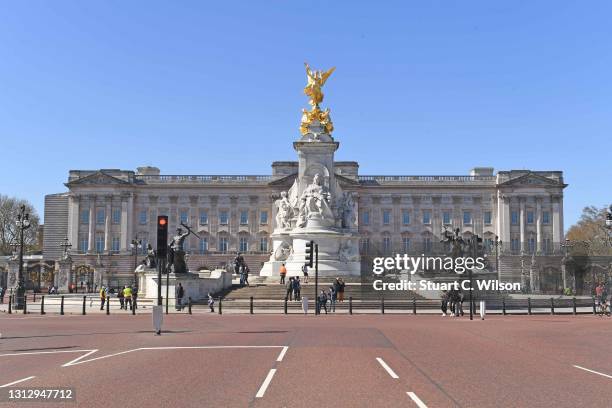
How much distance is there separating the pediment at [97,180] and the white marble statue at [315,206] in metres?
76.9

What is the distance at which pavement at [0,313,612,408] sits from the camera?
1155 centimetres

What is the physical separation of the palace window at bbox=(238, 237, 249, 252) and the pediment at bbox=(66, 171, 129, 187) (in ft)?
76.0

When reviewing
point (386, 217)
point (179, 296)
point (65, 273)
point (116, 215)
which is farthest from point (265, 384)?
point (116, 215)

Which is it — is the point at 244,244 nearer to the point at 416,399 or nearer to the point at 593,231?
the point at 593,231

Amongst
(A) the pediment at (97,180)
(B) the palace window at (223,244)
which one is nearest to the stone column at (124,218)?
(A) the pediment at (97,180)

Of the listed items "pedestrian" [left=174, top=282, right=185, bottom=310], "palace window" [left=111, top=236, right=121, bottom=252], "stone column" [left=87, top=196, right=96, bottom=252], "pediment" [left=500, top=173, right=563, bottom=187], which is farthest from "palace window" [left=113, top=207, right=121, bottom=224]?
"pedestrian" [left=174, top=282, right=185, bottom=310]

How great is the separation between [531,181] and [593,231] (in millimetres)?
13535

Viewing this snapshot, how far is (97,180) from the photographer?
417 ft

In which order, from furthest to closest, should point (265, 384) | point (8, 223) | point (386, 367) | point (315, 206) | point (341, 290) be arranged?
point (8, 223)
point (315, 206)
point (341, 290)
point (386, 367)
point (265, 384)

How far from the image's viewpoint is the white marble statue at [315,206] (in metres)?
56.5

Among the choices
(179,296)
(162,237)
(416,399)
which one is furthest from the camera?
(179,296)

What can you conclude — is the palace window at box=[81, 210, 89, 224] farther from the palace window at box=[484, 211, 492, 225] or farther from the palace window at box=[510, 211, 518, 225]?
the palace window at box=[510, 211, 518, 225]

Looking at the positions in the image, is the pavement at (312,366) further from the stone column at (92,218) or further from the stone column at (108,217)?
the stone column at (92,218)

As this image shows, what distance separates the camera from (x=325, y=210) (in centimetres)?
5669
